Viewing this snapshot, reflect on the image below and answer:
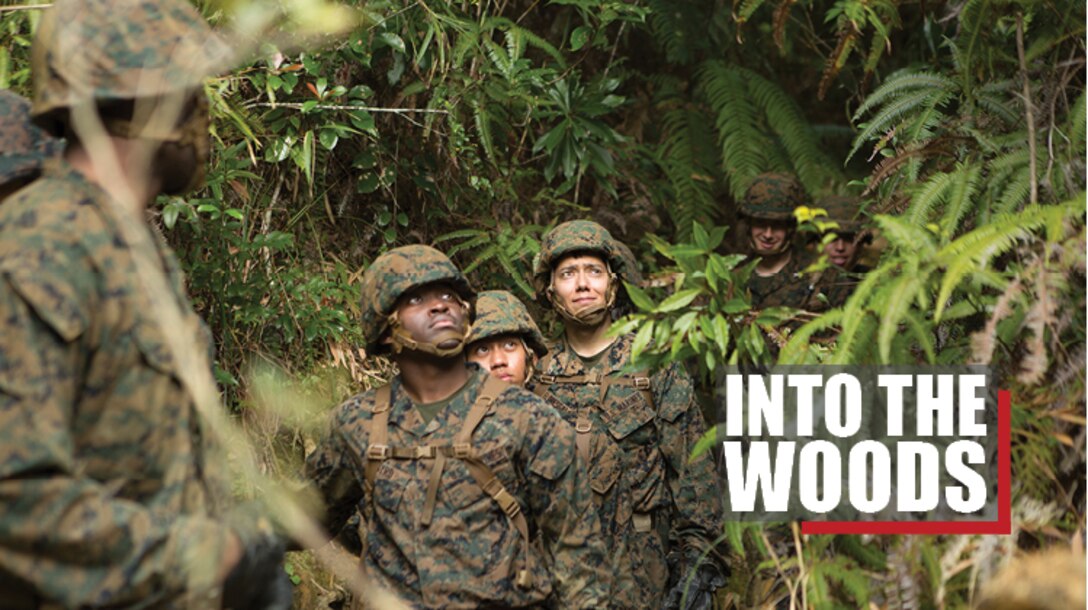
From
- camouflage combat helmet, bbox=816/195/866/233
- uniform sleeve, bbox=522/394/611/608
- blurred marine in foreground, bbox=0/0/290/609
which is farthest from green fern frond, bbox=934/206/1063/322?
camouflage combat helmet, bbox=816/195/866/233

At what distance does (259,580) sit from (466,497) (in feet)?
5.15

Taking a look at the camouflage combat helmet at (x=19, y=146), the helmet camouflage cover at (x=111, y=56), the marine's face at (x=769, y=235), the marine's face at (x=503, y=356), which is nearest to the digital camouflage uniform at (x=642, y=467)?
the marine's face at (x=503, y=356)

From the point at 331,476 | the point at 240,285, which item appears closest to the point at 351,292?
the point at 240,285

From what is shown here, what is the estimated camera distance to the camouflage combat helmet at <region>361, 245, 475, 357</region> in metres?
4.68

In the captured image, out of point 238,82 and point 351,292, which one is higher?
point 238,82

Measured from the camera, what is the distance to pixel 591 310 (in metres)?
6.30

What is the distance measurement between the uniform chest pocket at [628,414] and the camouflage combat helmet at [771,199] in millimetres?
2542

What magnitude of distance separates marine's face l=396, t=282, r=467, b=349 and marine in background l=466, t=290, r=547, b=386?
4.48ft

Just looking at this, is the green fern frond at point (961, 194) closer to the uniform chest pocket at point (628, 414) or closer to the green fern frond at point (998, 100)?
the green fern frond at point (998, 100)

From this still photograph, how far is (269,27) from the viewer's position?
597 centimetres

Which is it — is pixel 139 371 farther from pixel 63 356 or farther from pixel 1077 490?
pixel 1077 490

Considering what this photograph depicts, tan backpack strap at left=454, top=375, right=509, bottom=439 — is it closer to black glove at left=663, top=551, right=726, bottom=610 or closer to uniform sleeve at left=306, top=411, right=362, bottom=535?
uniform sleeve at left=306, top=411, right=362, bottom=535

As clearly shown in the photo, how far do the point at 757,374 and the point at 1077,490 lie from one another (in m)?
0.98

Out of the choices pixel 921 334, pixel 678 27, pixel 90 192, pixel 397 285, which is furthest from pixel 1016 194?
pixel 678 27
